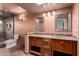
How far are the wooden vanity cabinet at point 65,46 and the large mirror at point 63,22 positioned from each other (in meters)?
0.21

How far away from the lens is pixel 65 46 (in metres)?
1.87

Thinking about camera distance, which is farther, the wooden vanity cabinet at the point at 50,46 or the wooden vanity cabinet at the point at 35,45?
the wooden vanity cabinet at the point at 35,45

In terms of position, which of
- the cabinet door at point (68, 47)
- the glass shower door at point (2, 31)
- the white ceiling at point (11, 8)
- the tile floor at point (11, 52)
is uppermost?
the white ceiling at point (11, 8)

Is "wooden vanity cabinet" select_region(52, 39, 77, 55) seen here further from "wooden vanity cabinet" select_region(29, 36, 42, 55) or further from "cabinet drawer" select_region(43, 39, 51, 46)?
"wooden vanity cabinet" select_region(29, 36, 42, 55)

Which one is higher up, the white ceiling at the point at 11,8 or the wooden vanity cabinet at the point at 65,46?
the white ceiling at the point at 11,8

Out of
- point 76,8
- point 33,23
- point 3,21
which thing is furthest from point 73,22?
point 3,21

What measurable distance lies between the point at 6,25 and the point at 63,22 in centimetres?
99

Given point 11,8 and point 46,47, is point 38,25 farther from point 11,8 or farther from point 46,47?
point 11,8

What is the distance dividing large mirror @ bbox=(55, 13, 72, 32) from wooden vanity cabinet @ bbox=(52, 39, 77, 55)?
0.21 m

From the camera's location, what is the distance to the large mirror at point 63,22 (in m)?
1.88

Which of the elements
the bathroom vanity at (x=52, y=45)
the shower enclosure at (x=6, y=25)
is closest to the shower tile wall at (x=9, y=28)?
the shower enclosure at (x=6, y=25)

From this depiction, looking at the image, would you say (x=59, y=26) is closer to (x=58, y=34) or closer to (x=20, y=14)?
(x=58, y=34)

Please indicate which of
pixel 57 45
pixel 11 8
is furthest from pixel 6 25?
pixel 57 45

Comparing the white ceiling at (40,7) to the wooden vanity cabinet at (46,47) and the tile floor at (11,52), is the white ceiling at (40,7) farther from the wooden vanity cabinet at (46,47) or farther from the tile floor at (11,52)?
the tile floor at (11,52)
